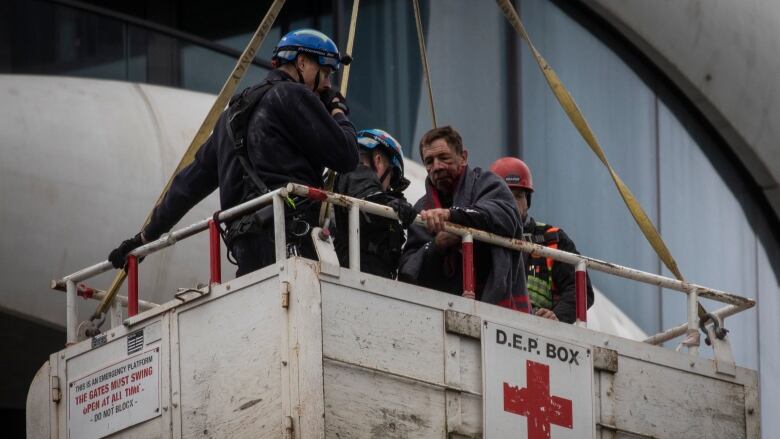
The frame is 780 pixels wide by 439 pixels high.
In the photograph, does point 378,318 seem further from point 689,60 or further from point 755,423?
point 689,60

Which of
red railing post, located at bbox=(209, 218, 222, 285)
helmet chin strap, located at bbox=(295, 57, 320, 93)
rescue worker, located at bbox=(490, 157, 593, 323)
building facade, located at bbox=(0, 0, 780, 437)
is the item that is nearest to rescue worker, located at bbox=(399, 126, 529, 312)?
helmet chin strap, located at bbox=(295, 57, 320, 93)

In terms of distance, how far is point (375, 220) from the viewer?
1145 cm

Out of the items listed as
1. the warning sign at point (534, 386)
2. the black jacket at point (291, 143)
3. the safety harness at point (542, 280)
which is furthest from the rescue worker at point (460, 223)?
the safety harness at point (542, 280)

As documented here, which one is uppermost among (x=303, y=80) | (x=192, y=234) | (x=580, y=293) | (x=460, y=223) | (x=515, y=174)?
(x=515, y=174)

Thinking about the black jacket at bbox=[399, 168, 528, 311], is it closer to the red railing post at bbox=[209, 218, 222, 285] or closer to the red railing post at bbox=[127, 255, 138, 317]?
the red railing post at bbox=[209, 218, 222, 285]

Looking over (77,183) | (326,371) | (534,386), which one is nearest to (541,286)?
(534,386)

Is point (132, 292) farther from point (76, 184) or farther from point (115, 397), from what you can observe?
point (76, 184)

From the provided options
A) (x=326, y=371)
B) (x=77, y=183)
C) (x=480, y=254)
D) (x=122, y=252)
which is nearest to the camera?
(x=326, y=371)

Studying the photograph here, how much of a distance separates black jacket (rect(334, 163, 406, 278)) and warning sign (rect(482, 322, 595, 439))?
0.83 meters

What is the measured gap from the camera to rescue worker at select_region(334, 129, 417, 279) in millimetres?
11383

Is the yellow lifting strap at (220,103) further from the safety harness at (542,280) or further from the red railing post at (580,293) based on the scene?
the red railing post at (580,293)

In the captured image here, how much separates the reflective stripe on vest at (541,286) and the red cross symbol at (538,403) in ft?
5.56

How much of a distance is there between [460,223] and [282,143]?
1.10 m

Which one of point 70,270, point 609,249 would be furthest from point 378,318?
point 609,249
